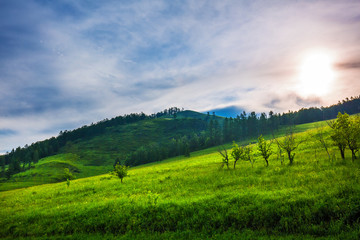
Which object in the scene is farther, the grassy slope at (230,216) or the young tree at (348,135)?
the young tree at (348,135)

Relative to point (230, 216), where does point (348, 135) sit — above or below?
above

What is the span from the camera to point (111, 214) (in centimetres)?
1522

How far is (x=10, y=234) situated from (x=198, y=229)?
16.2 metres

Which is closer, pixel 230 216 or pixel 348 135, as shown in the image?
pixel 230 216

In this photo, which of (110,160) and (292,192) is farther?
(110,160)

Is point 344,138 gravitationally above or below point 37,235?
above

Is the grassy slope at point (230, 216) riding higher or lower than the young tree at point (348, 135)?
lower

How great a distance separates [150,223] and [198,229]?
3920 mm

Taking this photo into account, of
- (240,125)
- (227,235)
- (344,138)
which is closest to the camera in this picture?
(227,235)

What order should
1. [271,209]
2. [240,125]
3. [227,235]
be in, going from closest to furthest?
1. [227,235]
2. [271,209]
3. [240,125]

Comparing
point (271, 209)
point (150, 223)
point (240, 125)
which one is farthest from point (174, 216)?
point (240, 125)

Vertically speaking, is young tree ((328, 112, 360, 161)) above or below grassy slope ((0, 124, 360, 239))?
above

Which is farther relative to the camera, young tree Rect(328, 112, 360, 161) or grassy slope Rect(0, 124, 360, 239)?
young tree Rect(328, 112, 360, 161)

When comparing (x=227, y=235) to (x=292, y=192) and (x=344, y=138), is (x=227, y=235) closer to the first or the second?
(x=292, y=192)
